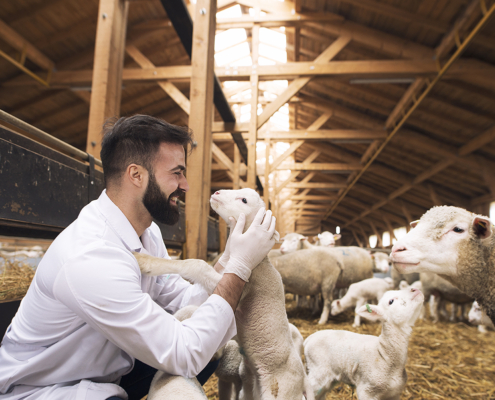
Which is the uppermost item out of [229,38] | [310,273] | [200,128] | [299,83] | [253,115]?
[229,38]

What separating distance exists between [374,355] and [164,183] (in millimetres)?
1496

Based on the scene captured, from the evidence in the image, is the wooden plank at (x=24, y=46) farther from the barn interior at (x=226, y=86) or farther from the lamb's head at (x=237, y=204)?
the lamb's head at (x=237, y=204)

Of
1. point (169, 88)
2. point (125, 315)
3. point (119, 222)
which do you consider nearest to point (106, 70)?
point (119, 222)

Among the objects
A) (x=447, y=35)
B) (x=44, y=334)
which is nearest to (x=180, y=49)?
(x=447, y=35)

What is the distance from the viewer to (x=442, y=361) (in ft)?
10.2

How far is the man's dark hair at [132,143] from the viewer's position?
4.79ft

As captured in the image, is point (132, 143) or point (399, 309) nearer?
point (132, 143)

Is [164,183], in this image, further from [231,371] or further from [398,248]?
[398,248]

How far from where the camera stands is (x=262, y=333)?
1518 millimetres

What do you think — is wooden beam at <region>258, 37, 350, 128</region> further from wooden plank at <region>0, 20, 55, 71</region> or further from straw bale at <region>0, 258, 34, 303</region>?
straw bale at <region>0, 258, 34, 303</region>

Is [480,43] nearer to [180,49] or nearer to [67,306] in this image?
[180,49]

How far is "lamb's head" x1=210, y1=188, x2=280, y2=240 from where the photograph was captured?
1.72 metres

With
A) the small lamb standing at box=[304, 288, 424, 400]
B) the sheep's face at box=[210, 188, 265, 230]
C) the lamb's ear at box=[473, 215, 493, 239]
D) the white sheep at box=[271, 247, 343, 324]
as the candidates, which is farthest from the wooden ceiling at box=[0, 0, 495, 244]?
the sheep's face at box=[210, 188, 265, 230]

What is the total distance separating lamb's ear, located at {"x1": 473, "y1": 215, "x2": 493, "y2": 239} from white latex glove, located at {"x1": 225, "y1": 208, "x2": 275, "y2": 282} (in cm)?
99
